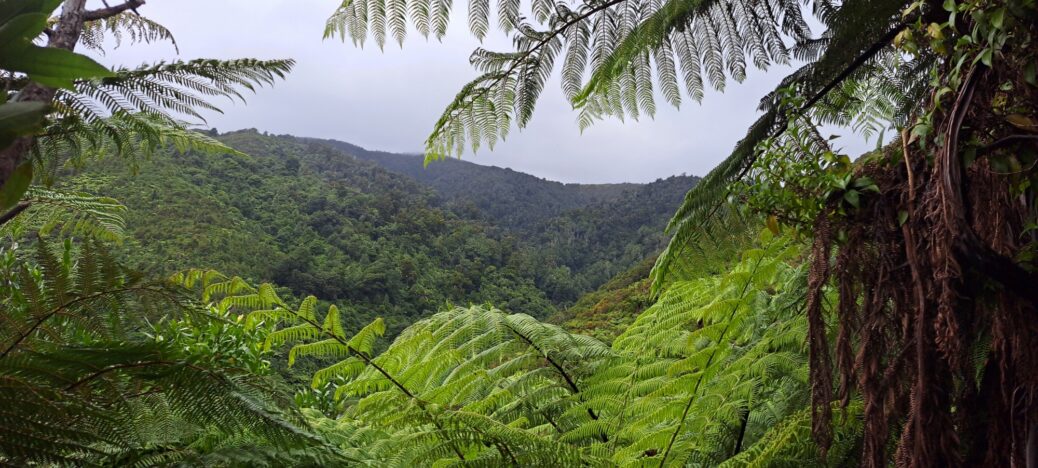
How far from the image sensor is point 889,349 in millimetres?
955

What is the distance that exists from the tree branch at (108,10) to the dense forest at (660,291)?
A: 0.01m

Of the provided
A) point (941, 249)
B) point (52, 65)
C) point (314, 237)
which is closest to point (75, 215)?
point (52, 65)

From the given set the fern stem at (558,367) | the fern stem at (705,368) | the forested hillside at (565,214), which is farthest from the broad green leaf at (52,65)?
the forested hillside at (565,214)

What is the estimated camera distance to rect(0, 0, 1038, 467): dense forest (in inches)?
31.8

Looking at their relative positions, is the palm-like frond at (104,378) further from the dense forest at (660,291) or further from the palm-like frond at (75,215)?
the palm-like frond at (75,215)

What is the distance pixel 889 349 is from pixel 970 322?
0.11m

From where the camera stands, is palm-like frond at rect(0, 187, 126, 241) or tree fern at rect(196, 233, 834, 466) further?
palm-like frond at rect(0, 187, 126, 241)

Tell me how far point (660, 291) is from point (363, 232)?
756 inches

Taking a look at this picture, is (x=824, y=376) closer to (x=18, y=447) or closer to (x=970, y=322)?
→ (x=970, y=322)

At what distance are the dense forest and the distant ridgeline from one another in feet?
26.4

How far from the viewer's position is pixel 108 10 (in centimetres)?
214

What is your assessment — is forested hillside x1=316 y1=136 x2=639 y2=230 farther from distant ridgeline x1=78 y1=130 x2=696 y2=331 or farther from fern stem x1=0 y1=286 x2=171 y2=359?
fern stem x1=0 y1=286 x2=171 y2=359

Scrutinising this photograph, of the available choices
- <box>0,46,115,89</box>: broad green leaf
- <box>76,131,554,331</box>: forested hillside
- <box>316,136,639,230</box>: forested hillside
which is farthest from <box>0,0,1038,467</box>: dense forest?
<box>316,136,639,230</box>: forested hillside

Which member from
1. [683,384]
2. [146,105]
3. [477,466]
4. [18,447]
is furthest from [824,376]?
[146,105]
